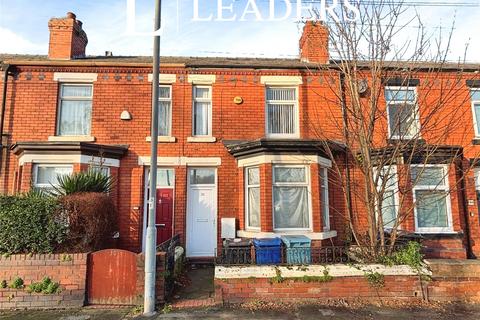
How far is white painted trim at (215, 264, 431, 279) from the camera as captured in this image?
579 centimetres

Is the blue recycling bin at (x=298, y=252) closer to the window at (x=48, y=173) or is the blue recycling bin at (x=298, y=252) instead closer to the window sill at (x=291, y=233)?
the window sill at (x=291, y=233)

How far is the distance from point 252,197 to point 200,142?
2.24 meters

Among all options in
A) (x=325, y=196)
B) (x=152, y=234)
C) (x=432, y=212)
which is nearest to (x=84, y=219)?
(x=152, y=234)

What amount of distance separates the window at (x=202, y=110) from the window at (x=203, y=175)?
1.11 metres

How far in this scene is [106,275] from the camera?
5.86 metres

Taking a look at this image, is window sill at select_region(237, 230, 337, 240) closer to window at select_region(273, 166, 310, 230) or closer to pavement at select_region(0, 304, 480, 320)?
window at select_region(273, 166, 310, 230)

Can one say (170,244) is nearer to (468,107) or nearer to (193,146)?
(193,146)

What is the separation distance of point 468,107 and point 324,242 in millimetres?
6288

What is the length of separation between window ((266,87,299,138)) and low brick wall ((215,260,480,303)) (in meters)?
4.90

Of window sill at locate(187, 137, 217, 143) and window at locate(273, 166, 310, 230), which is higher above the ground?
window sill at locate(187, 137, 217, 143)

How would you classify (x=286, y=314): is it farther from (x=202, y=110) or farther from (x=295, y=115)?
(x=202, y=110)

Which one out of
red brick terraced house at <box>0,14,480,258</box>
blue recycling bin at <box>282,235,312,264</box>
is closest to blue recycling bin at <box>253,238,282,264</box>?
blue recycling bin at <box>282,235,312,264</box>

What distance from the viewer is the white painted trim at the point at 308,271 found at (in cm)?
579

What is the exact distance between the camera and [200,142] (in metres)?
9.60
